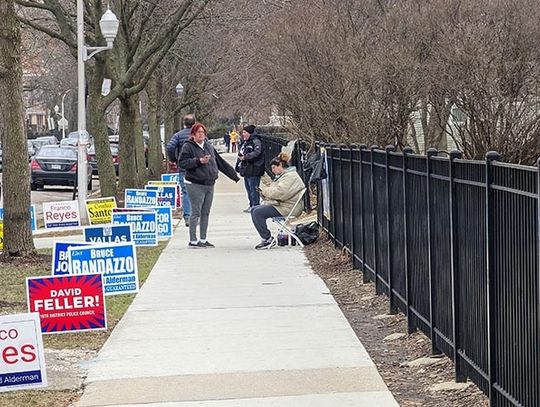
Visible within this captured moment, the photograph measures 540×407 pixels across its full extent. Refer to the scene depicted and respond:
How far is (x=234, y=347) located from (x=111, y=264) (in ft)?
9.38

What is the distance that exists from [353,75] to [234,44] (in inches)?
575

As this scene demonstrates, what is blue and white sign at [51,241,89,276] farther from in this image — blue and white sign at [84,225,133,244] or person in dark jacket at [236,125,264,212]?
person in dark jacket at [236,125,264,212]

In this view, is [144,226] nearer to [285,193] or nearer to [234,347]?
[285,193]

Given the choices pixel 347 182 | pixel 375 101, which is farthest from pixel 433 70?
pixel 347 182

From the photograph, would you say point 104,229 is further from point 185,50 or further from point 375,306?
point 185,50

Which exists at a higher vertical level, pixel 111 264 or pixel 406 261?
pixel 406 261

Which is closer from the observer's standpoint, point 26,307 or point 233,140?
point 26,307

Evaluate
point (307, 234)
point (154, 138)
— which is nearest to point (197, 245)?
point (307, 234)

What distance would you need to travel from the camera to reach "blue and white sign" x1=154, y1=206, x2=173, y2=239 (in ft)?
59.0

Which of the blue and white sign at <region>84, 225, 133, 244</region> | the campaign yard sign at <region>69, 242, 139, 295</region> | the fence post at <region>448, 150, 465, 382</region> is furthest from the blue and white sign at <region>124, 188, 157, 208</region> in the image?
the fence post at <region>448, 150, 465, 382</region>

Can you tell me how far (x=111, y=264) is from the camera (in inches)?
440

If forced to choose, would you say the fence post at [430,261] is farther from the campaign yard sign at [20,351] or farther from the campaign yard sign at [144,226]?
the campaign yard sign at [144,226]

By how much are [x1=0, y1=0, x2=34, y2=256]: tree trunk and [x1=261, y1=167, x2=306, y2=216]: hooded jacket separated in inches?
141

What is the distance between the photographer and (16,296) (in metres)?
11.6
